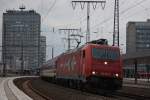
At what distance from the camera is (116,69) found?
32250 mm

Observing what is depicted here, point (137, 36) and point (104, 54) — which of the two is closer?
point (104, 54)

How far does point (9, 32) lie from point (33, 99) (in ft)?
290

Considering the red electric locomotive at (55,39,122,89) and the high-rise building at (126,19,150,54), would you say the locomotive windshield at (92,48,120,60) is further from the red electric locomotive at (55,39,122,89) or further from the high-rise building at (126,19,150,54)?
the high-rise building at (126,19,150,54)

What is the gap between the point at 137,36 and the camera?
127 meters

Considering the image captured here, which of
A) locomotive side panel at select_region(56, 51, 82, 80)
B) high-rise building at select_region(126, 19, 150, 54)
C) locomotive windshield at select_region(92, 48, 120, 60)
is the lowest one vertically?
locomotive side panel at select_region(56, 51, 82, 80)

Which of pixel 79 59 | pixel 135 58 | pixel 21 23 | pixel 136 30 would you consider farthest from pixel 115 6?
pixel 136 30

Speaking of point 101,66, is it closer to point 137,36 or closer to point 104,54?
point 104,54

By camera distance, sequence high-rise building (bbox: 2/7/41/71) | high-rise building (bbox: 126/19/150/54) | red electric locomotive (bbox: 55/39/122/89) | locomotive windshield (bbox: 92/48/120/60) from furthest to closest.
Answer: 1. high-rise building (bbox: 126/19/150/54)
2. high-rise building (bbox: 2/7/41/71)
3. locomotive windshield (bbox: 92/48/120/60)
4. red electric locomotive (bbox: 55/39/122/89)

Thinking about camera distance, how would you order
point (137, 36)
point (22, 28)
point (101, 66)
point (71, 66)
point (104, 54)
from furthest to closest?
point (137, 36) < point (22, 28) < point (71, 66) < point (104, 54) < point (101, 66)

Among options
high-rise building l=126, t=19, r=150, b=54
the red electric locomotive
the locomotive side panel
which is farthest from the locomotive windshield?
high-rise building l=126, t=19, r=150, b=54

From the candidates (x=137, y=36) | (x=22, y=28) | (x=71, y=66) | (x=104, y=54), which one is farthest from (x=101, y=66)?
(x=137, y=36)

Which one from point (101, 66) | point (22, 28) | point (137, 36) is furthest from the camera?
point (137, 36)

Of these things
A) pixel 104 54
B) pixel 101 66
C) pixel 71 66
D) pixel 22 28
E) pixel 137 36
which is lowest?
pixel 71 66

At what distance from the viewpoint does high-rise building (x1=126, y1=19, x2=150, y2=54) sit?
420ft
